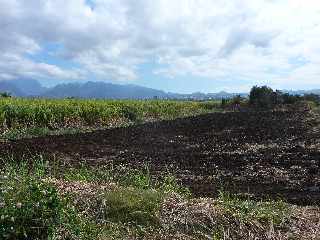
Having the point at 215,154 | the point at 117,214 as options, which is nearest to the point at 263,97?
the point at 215,154

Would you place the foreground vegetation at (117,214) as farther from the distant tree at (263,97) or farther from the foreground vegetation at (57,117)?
the distant tree at (263,97)

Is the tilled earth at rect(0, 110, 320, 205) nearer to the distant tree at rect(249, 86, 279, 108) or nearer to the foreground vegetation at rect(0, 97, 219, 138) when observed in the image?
the foreground vegetation at rect(0, 97, 219, 138)

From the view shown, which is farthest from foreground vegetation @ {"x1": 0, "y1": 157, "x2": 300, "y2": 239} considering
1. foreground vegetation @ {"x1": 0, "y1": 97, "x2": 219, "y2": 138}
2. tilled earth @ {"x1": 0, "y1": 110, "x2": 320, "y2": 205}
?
foreground vegetation @ {"x1": 0, "y1": 97, "x2": 219, "y2": 138}

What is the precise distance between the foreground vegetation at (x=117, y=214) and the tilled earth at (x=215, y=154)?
9.45ft

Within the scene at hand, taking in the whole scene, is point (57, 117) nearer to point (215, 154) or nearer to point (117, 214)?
point (215, 154)

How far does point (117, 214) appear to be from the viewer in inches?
271

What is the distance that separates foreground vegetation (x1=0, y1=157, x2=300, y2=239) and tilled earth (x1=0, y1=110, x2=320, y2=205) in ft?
9.45

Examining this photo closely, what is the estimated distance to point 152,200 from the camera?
7.24m

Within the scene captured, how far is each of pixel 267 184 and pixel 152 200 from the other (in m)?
5.13

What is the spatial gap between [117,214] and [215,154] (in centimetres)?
1023

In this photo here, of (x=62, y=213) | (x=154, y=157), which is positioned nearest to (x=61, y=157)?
(x=154, y=157)

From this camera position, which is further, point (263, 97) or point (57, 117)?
point (263, 97)

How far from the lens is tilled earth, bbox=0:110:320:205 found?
454 inches

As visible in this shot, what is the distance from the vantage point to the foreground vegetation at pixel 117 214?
5652mm
